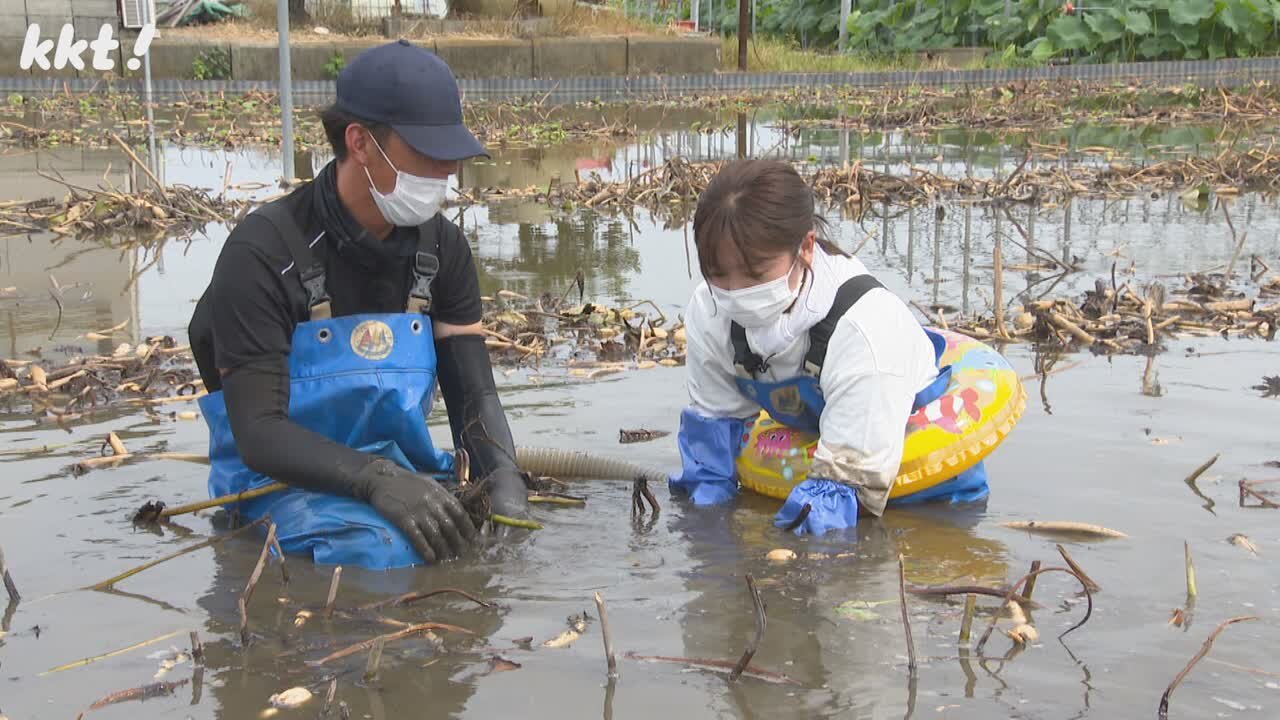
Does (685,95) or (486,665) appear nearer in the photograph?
(486,665)

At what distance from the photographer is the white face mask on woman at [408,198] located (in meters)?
3.80

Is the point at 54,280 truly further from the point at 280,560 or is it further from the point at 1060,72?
the point at 1060,72

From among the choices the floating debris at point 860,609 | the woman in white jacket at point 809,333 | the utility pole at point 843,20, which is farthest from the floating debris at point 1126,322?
the utility pole at point 843,20

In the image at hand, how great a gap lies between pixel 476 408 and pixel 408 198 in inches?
29.9

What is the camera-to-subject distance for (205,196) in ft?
33.5

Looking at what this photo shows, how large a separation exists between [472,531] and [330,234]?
0.95 m

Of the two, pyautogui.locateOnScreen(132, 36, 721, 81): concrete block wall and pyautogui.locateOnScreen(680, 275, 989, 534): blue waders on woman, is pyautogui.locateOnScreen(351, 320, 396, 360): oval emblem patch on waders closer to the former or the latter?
pyautogui.locateOnScreen(680, 275, 989, 534): blue waders on woman

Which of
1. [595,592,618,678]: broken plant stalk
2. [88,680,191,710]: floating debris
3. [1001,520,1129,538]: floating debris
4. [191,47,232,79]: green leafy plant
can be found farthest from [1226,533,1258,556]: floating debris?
[191,47,232,79]: green leafy plant

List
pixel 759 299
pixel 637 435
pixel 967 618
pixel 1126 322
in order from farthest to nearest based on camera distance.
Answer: pixel 1126 322 < pixel 637 435 < pixel 759 299 < pixel 967 618

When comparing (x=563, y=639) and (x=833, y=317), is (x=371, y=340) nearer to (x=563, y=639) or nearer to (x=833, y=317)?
(x=563, y=639)

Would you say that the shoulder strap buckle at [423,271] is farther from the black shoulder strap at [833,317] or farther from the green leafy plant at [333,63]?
the green leafy plant at [333,63]

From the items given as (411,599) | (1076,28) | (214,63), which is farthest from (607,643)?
(1076,28)

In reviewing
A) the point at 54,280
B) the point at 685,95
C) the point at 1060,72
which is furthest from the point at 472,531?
the point at 1060,72

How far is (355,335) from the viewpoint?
3881 mm
